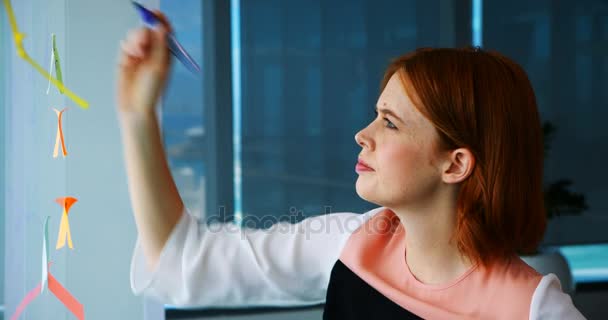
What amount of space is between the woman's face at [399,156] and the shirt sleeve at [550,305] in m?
0.22

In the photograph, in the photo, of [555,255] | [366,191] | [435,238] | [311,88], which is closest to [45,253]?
[366,191]

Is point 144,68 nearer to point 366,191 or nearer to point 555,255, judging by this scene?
point 366,191

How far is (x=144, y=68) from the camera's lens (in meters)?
0.89

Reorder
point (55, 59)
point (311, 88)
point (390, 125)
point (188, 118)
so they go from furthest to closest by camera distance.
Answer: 1. point (311, 88)
2. point (188, 118)
3. point (390, 125)
4. point (55, 59)

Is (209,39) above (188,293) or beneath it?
above

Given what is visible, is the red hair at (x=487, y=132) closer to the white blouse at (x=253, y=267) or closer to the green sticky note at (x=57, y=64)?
the white blouse at (x=253, y=267)

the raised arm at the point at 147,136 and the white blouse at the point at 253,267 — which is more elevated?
the raised arm at the point at 147,136

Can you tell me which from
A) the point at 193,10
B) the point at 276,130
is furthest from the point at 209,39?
the point at 276,130

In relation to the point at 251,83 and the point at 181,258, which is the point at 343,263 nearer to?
the point at 181,258

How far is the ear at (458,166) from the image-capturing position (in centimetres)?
107

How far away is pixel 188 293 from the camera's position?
3.43ft

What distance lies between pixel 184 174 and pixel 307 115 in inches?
40.1

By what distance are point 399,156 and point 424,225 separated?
0.12 metres

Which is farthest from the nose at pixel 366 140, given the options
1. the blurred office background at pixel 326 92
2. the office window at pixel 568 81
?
the office window at pixel 568 81
